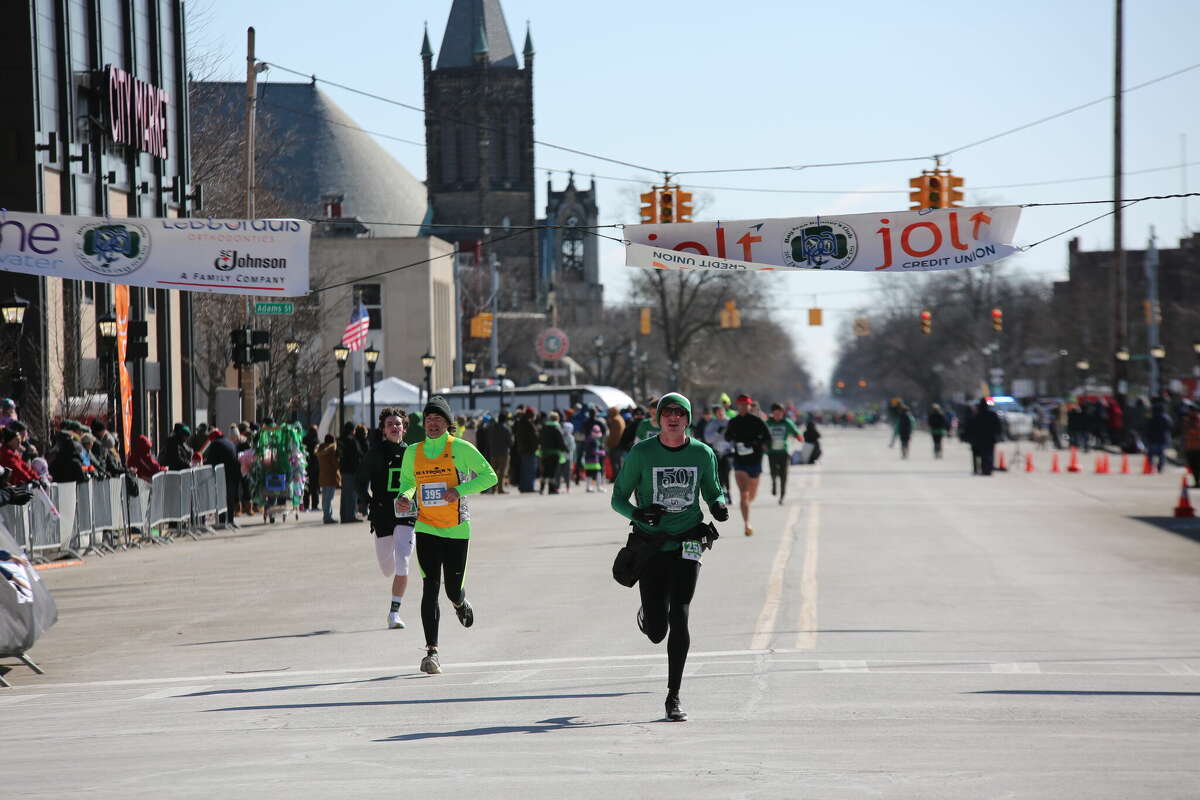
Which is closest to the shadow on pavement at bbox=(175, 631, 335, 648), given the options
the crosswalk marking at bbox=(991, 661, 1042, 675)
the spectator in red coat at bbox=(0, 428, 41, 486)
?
the crosswalk marking at bbox=(991, 661, 1042, 675)

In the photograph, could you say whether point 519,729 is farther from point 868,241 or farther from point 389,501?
point 868,241

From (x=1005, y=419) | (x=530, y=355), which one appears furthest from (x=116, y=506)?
(x=530, y=355)

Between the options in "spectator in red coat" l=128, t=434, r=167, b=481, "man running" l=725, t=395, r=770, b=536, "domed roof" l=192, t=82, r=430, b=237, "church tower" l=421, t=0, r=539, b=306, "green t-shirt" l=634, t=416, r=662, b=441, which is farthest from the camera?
"church tower" l=421, t=0, r=539, b=306

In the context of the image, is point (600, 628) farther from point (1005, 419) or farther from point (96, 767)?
point (1005, 419)

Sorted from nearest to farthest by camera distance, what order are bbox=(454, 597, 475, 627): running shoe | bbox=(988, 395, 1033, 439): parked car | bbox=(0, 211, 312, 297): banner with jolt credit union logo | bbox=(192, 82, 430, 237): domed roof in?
1. bbox=(454, 597, 475, 627): running shoe
2. bbox=(0, 211, 312, 297): banner with jolt credit union logo
3. bbox=(988, 395, 1033, 439): parked car
4. bbox=(192, 82, 430, 237): domed roof

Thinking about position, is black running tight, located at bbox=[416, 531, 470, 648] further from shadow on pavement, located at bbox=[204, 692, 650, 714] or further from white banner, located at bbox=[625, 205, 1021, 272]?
white banner, located at bbox=[625, 205, 1021, 272]

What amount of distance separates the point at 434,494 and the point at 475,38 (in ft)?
359

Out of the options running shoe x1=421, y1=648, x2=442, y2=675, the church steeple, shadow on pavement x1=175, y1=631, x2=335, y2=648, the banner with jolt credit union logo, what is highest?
the church steeple

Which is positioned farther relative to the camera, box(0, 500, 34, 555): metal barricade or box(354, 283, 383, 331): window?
box(354, 283, 383, 331): window

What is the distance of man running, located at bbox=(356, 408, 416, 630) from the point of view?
46.4ft

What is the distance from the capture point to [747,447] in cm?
2362

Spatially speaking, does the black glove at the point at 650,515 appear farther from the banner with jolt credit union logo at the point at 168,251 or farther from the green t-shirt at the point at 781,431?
the green t-shirt at the point at 781,431

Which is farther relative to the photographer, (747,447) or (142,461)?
(142,461)

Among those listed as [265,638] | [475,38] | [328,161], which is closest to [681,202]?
[265,638]
